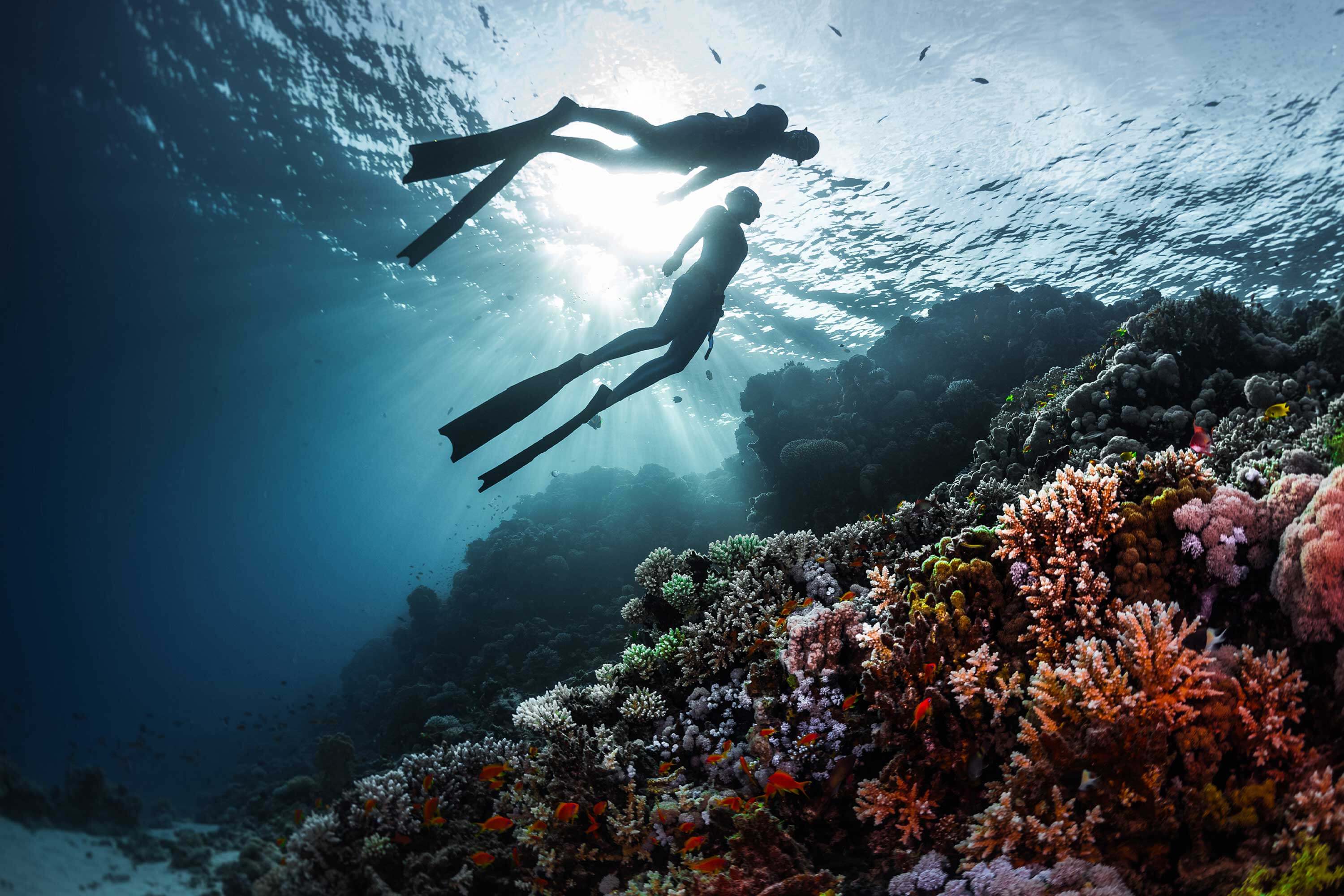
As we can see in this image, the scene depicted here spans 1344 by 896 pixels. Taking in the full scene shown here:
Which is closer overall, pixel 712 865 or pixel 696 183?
pixel 712 865

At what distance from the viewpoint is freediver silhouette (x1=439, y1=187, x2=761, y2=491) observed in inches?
142

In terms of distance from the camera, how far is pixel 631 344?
163 inches

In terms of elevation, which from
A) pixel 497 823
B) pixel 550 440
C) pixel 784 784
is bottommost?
pixel 784 784

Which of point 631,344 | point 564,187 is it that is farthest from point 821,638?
point 564,187

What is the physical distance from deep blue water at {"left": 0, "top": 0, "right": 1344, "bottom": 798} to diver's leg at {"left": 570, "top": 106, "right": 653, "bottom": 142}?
29.2 ft

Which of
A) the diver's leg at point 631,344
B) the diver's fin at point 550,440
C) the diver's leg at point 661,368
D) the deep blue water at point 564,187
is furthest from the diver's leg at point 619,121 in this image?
the deep blue water at point 564,187

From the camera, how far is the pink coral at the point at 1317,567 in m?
2.17

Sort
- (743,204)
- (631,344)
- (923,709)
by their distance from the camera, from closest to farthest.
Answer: (923,709)
(631,344)
(743,204)

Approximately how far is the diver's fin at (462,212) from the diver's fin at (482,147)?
0.09m

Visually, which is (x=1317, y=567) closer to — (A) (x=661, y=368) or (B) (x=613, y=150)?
(A) (x=661, y=368)

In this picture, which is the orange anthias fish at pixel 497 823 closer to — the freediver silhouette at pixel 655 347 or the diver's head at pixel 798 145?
the freediver silhouette at pixel 655 347

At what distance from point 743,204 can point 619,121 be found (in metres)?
1.80

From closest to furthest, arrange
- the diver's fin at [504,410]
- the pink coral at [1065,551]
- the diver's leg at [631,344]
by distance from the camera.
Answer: the pink coral at [1065,551], the diver's fin at [504,410], the diver's leg at [631,344]

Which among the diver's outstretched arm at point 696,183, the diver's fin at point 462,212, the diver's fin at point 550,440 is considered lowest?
the diver's fin at point 550,440
